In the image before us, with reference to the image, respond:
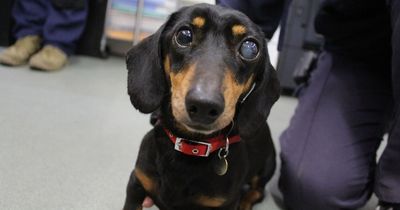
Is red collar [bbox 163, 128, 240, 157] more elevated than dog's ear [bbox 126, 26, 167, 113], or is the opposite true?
dog's ear [bbox 126, 26, 167, 113]

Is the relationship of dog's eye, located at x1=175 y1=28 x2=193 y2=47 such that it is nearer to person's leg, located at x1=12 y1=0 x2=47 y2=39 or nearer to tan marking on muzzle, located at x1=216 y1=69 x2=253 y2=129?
tan marking on muzzle, located at x1=216 y1=69 x2=253 y2=129

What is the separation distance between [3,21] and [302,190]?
6.79ft

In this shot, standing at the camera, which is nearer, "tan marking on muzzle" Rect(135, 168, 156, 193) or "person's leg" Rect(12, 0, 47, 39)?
"tan marking on muzzle" Rect(135, 168, 156, 193)

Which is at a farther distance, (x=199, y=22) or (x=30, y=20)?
(x=30, y=20)

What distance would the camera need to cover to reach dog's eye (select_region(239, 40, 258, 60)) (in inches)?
35.7

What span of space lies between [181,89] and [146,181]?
12.3 inches

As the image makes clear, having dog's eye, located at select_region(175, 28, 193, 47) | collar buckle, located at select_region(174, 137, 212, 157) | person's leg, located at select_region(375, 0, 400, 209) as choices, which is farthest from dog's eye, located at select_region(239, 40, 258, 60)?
person's leg, located at select_region(375, 0, 400, 209)

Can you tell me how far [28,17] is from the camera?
2.57 metres

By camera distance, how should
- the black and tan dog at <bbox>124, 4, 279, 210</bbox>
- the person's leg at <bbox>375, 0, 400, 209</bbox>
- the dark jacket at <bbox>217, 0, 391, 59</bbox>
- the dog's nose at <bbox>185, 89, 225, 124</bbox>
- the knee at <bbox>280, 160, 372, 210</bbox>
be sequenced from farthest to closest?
the dark jacket at <bbox>217, 0, 391, 59</bbox>, the knee at <bbox>280, 160, 372, 210</bbox>, the person's leg at <bbox>375, 0, 400, 209</bbox>, the black and tan dog at <bbox>124, 4, 279, 210</bbox>, the dog's nose at <bbox>185, 89, 225, 124</bbox>

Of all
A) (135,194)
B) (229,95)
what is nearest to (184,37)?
(229,95)

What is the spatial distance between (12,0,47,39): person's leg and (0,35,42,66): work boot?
0.23 ft

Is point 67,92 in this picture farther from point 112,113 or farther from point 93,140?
point 93,140

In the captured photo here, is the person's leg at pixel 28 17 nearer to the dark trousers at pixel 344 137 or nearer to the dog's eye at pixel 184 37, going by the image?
the dark trousers at pixel 344 137

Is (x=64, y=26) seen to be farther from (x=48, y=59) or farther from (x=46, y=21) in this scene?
(x=48, y=59)
